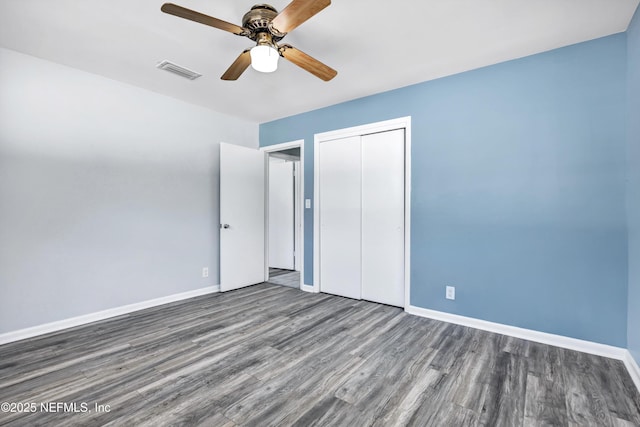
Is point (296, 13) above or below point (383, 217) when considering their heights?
above

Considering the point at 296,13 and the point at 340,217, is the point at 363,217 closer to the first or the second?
the point at 340,217

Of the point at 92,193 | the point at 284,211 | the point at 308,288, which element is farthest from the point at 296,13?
the point at 284,211

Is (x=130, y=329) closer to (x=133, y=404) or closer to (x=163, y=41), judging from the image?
(x=133, y=404)

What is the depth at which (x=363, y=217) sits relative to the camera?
3.68 meters

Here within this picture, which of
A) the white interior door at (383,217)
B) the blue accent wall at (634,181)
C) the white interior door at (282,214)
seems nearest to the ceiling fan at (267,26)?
the white interior door at (383,217)

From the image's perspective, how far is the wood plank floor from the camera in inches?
63.9

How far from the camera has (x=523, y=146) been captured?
261cm

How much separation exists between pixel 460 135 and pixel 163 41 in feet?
9.43

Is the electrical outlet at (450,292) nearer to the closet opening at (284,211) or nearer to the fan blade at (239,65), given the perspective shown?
the fan blade at (239,65)

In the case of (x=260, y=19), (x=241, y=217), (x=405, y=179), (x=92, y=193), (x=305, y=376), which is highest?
(x=260, y=19)

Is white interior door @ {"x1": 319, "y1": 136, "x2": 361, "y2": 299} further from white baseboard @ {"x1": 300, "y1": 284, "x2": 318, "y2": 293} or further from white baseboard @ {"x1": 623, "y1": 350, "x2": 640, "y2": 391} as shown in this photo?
white baseboard @ {"x1": 623, "y1": 350, "x2": 640, "y2": 391}

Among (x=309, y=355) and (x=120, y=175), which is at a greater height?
(x=120, y=175)

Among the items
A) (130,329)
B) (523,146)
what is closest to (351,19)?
(523,146)

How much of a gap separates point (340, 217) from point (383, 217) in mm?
621
